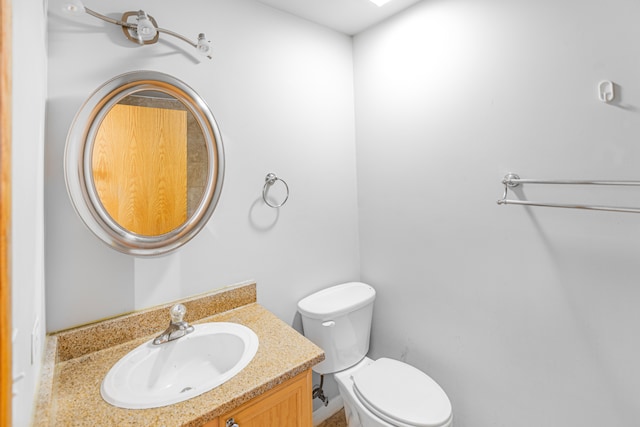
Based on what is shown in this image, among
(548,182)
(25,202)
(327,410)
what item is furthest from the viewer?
(327,410)

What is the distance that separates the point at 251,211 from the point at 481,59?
1.31 m

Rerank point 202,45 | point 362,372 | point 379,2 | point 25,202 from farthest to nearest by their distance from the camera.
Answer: point 379,2 → point 362,372 → point 202,45 → point 25,202

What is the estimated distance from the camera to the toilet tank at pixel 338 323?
1557 millimetres

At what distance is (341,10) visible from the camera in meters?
1.65

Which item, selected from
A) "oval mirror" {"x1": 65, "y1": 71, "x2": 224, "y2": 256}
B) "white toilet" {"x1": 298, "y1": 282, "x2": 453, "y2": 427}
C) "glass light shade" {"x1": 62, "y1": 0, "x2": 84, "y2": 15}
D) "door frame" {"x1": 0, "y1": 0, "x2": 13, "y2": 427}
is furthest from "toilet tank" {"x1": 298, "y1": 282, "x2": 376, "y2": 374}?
"glass light shade" {"x1": 62, "y1": 0, "x2": 84, "y2": 15}

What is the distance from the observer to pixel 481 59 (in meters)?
1.35

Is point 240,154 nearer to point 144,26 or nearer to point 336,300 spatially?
point 144,26

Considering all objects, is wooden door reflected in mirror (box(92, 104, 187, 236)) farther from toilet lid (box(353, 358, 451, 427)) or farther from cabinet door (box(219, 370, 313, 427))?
toilet lid (box(353, 358, 451, 427))

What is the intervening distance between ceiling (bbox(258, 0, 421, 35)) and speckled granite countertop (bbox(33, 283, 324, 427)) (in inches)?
60.0

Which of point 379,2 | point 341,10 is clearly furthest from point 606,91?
point 341,10

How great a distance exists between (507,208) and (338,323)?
3.27 ft

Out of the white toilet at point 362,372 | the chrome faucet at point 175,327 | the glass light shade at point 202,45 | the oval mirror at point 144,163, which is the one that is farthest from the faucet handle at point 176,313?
the glass light shade at point 202,45

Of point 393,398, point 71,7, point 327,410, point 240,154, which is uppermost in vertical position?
point 71,7

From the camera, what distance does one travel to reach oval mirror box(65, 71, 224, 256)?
1.05 metres
